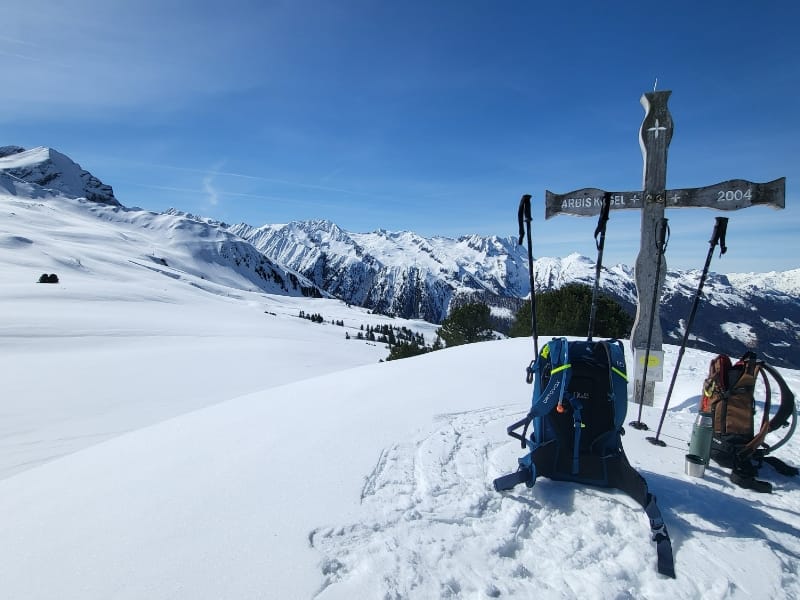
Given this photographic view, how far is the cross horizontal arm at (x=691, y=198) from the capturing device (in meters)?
7.20

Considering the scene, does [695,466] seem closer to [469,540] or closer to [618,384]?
[618,384]

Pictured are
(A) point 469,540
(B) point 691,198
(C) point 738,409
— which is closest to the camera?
(A) point 469,540

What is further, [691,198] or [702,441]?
[691,198]

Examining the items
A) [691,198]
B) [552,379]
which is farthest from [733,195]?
[552,379]

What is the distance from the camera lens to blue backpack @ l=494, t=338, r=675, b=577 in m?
4.04

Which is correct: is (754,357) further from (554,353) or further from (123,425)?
(123,425)

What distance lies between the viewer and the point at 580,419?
4055 millimetres

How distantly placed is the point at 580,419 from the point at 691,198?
6038 millimetres

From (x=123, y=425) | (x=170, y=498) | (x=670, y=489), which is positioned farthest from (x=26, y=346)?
(x=670, y=489)

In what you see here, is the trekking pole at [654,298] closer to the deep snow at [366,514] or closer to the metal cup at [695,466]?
the deep snow at [366,514]

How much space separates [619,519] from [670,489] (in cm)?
111

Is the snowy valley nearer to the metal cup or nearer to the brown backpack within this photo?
the metal cup

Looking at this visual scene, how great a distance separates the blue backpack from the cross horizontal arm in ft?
13.5

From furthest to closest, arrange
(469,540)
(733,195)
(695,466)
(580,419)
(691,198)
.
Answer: (691,198) < (733,195) < (695,466) < (580,419) < (469,540)
